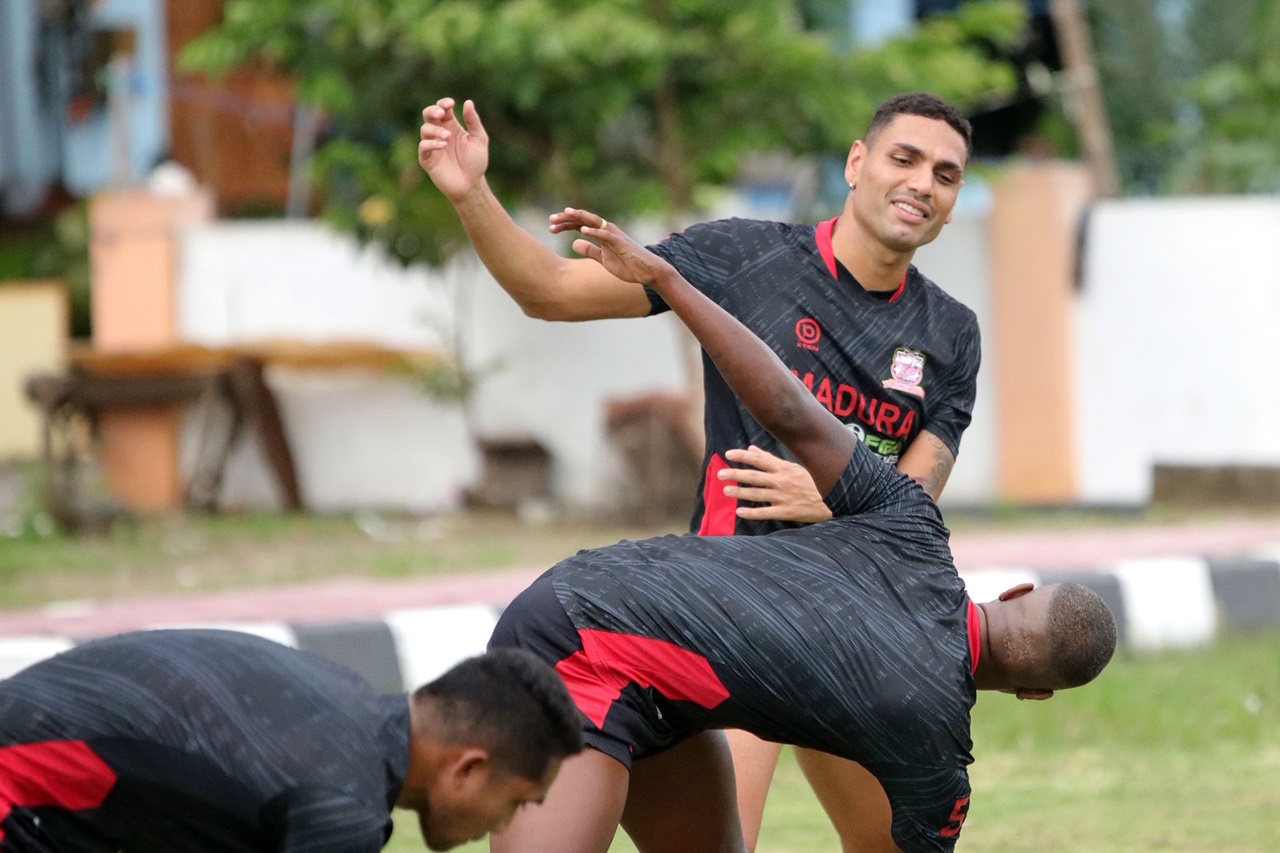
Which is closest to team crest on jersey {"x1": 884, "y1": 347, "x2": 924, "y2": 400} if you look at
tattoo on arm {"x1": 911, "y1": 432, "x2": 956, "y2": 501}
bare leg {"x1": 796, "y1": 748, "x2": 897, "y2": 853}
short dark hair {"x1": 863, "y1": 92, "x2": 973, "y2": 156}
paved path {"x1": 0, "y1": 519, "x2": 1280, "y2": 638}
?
tattoo on arm {"x1": 911, "y1": 432, "x2": 956, "y2": 501}

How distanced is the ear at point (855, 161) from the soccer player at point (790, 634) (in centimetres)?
109

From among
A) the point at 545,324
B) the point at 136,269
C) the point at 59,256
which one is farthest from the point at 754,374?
the point at 59,256

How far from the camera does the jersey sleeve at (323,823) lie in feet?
9.00

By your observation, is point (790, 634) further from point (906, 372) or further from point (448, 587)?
point (448, 587)

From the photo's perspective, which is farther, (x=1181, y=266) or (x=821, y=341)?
(x=1181, y=266)

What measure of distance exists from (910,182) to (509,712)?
194 cm

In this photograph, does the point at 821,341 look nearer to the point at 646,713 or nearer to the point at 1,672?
the point at 646,713

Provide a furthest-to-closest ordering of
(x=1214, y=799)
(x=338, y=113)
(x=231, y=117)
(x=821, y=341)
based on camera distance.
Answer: (x=231, y=117), (x=338, y=113), (x=1214, y=799), (x=821, y=341)

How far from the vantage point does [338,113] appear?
492 inches

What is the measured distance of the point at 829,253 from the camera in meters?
4.42

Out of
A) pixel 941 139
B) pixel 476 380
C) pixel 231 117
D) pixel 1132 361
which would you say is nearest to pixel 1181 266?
pixel 1132 361

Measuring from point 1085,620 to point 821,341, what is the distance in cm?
101

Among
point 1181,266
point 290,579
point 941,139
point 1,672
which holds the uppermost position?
point 941,139

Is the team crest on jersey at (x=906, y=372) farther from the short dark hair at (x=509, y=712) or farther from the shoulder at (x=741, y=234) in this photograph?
the short dark hair at (x=509, y=712)
